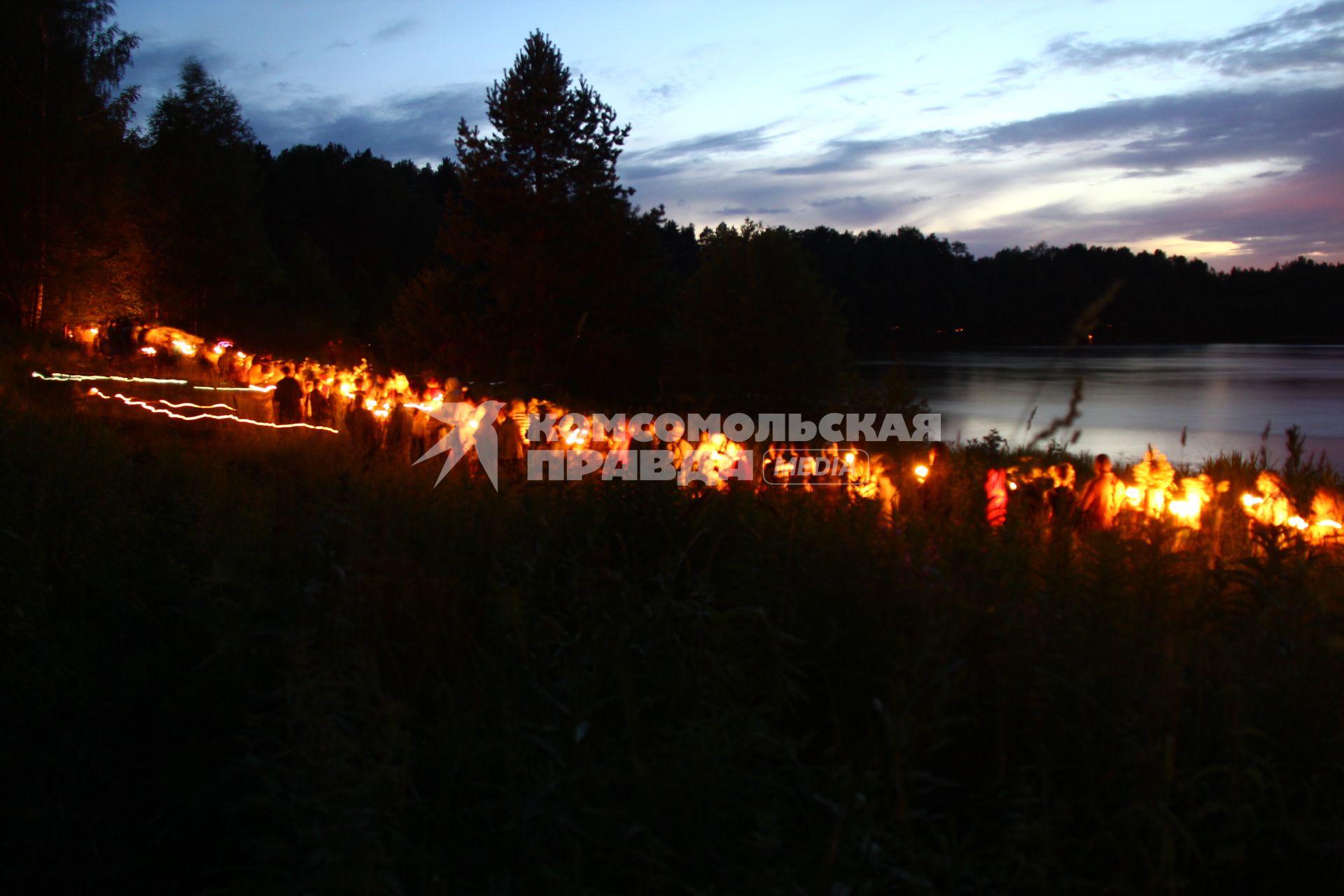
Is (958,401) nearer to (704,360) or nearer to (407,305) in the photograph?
(704,360)

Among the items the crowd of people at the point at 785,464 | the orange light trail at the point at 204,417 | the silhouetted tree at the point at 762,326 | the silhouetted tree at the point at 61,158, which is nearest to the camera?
the crowd of people at the point at 785,464

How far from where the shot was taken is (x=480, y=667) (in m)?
3.41

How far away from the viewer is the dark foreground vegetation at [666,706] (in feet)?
8.09

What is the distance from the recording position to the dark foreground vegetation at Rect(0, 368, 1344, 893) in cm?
247

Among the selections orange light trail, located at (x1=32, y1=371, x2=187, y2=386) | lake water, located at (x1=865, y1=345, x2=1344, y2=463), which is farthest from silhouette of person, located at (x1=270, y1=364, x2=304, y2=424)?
lake water, located at (x1=865, y1=345, x2=1344, y2=463)

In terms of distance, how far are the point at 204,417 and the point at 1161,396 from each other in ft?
219

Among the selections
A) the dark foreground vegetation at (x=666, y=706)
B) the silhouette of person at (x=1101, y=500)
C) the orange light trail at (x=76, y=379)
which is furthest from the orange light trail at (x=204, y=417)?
the silhouette of person at (x=1101, y=500)

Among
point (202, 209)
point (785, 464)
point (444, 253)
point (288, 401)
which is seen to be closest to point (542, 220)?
point (444, 253)

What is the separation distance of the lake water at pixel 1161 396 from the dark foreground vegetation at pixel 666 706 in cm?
103

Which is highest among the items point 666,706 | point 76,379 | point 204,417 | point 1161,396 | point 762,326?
point 762,326

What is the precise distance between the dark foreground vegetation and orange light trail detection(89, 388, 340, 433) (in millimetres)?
5505

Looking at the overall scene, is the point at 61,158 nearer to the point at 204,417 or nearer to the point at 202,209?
the point at 204,417

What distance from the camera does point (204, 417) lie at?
10844 millimetres

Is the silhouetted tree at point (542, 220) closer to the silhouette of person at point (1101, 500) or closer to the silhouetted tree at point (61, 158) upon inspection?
the silhouetted tree at point (61, 158)
